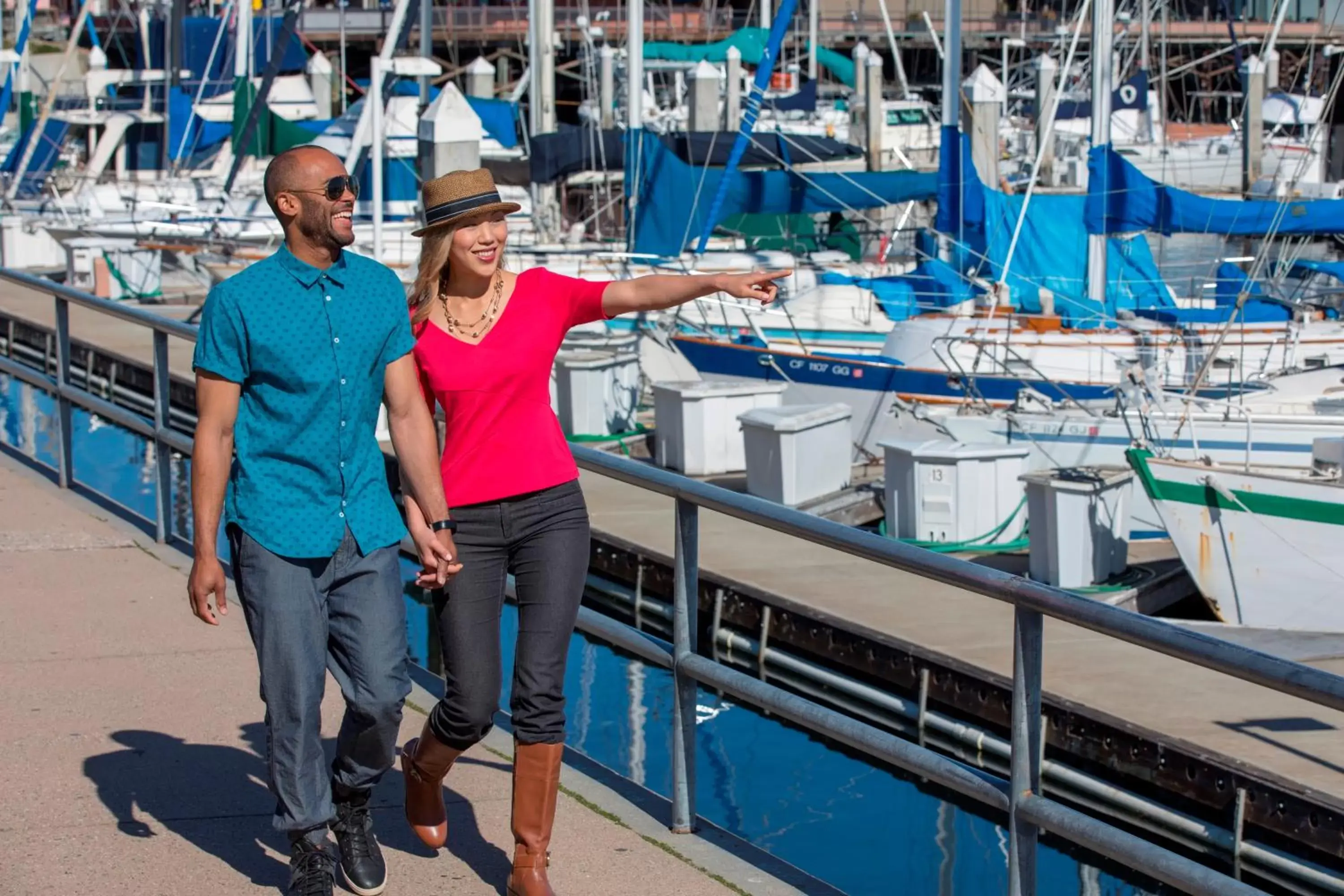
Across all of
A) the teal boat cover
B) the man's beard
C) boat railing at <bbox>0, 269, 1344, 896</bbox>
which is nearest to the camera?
boat railing at <bbox>0, 269, 1344, 896</bbox>

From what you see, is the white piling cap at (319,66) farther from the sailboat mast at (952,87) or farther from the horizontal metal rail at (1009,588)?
the horizontal metal rail at (1009,588)

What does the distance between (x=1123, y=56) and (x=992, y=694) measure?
134ft

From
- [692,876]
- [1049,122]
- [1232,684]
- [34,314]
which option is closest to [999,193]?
[1049,122]

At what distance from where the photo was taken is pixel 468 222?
4.36m

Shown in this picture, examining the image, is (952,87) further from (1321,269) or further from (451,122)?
(1321,269)

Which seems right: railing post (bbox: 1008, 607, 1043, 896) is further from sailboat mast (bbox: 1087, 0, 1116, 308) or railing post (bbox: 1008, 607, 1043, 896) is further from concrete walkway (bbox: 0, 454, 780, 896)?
sailboat mast (bbox: 1087, 0, 1116, 308)

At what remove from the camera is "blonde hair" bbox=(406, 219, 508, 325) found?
4398 millimetres

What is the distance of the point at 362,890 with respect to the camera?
4402 mm

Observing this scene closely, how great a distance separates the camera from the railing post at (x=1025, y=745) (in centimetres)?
378

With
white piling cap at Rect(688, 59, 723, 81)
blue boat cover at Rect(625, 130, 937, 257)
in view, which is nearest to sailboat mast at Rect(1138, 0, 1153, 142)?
white piling cap at Rect(688, 59, 723, 81)

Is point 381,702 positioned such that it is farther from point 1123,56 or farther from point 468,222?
point 1123,56

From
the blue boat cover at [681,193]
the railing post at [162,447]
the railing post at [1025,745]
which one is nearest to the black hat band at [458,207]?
the railing post at [1025,745]

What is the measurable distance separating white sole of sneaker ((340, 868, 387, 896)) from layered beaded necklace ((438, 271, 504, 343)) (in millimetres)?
1366

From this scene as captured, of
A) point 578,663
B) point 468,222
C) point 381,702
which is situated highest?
point 468,222
